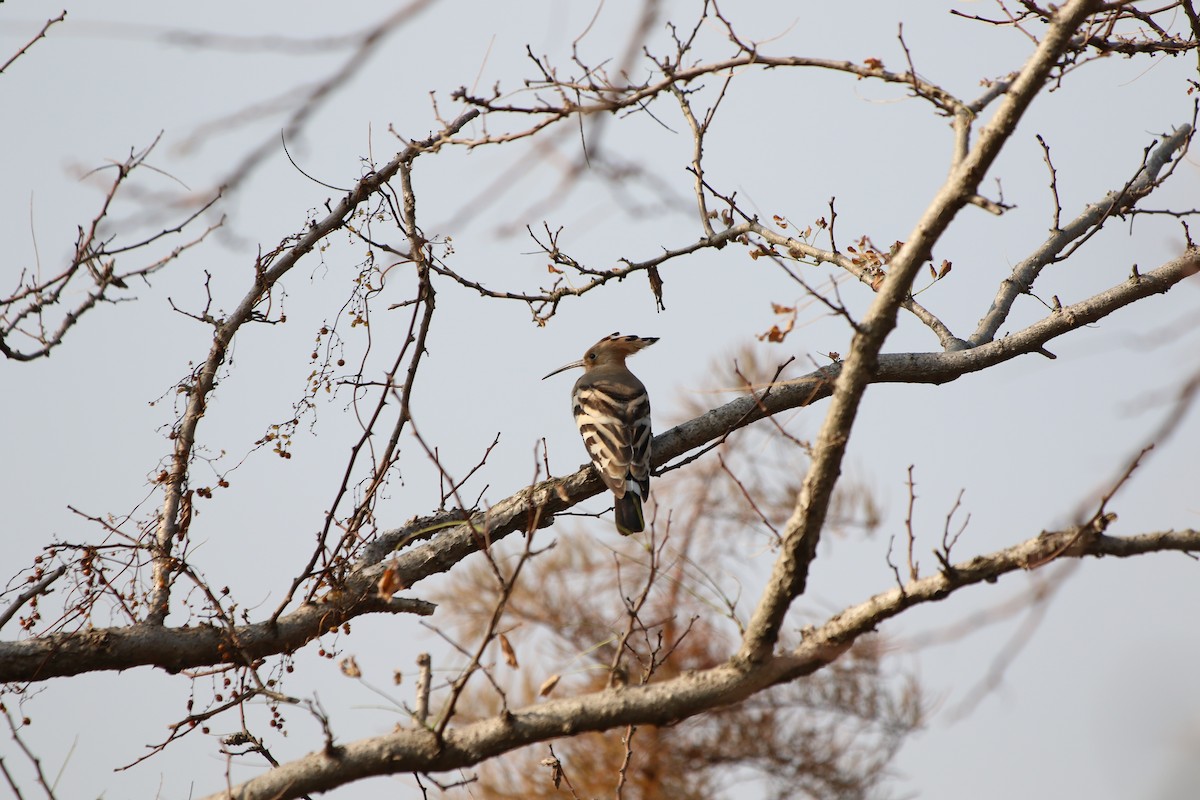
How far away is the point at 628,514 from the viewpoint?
15.5 feet

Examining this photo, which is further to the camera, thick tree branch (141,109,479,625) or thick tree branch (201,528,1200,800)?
thick tree branch (141,109,479,625)

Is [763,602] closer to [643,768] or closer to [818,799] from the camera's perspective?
[643,768]

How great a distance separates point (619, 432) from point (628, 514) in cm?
43

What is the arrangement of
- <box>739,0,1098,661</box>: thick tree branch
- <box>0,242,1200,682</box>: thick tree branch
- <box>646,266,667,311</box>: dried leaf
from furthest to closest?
<box>646,266,667,311</box>: dried leaf, <box>0,242,1200,682</box>: thick tree branch, <box>739,0,1098,661</box>: thick tree branch

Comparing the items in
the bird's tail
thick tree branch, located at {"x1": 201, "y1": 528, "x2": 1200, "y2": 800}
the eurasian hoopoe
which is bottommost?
thick tree branch, located at {"x1": 201, "y1": 528, "x2": 1200, "y2": 800}

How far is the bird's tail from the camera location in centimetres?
471

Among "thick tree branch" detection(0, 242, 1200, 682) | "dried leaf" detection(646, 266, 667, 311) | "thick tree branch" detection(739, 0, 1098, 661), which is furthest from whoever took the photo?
"dried leaf" detection(646, 266, 667, 311)

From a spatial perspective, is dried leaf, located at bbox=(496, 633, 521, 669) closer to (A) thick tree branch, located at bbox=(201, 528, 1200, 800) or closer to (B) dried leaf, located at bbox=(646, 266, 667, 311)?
(A) thick tree branch, located at bbox=(201, 528, 1200, 800)

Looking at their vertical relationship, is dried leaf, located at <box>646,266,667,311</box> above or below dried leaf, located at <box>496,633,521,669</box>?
above

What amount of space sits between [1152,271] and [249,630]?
11.7 ft

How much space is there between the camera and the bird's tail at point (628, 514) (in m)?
4.71

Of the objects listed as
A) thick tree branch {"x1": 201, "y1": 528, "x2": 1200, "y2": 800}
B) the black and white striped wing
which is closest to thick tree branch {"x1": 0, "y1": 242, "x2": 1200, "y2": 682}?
the black and white striped wing

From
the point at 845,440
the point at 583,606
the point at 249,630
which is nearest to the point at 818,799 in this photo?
the point at 583,606

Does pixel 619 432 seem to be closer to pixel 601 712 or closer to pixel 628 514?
pixel 628 514
